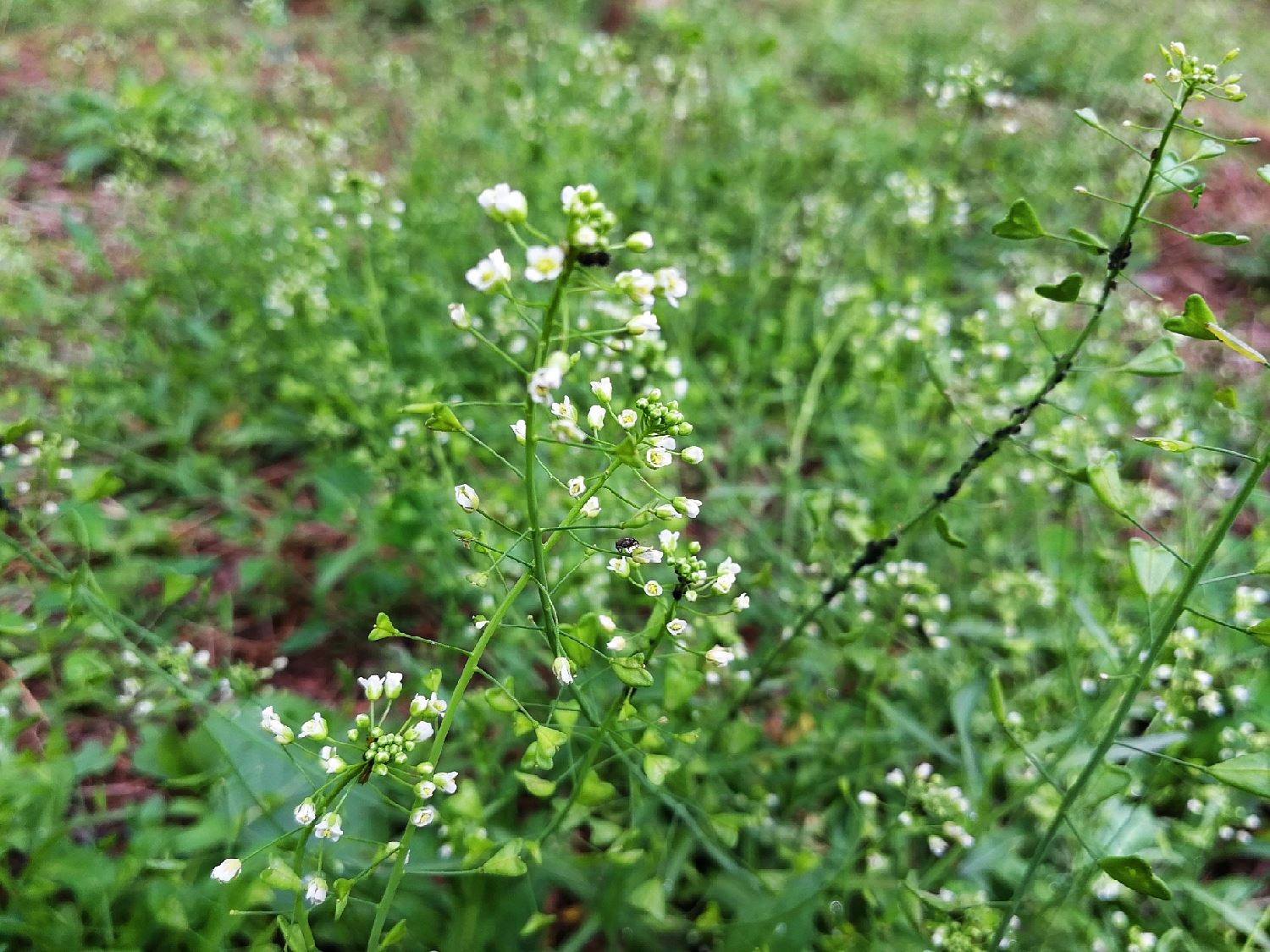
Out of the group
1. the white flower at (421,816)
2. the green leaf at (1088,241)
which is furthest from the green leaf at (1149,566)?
the white flower at (421,816)

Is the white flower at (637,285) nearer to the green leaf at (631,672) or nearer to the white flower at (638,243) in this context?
the white flower at (638,243)

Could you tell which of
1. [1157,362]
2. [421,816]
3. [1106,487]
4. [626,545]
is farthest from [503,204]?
[1157,362]

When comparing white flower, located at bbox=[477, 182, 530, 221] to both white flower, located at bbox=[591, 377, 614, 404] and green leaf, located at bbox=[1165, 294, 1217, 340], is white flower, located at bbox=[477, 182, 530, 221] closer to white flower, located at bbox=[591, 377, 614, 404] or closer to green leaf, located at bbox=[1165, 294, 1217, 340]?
white flower, located at bbox=[591, 377, 614, 404]

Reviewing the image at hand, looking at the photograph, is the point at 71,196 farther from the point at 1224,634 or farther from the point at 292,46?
the point at 1224,634

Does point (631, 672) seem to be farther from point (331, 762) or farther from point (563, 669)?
point (331, 762)

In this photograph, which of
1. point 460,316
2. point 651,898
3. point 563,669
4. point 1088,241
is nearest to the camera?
point 460,316

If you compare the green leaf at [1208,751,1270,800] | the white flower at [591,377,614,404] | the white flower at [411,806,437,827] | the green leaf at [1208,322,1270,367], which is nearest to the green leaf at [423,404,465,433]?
the white flower at [591,377,614,404]

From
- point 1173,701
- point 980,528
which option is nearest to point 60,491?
point 980,528
